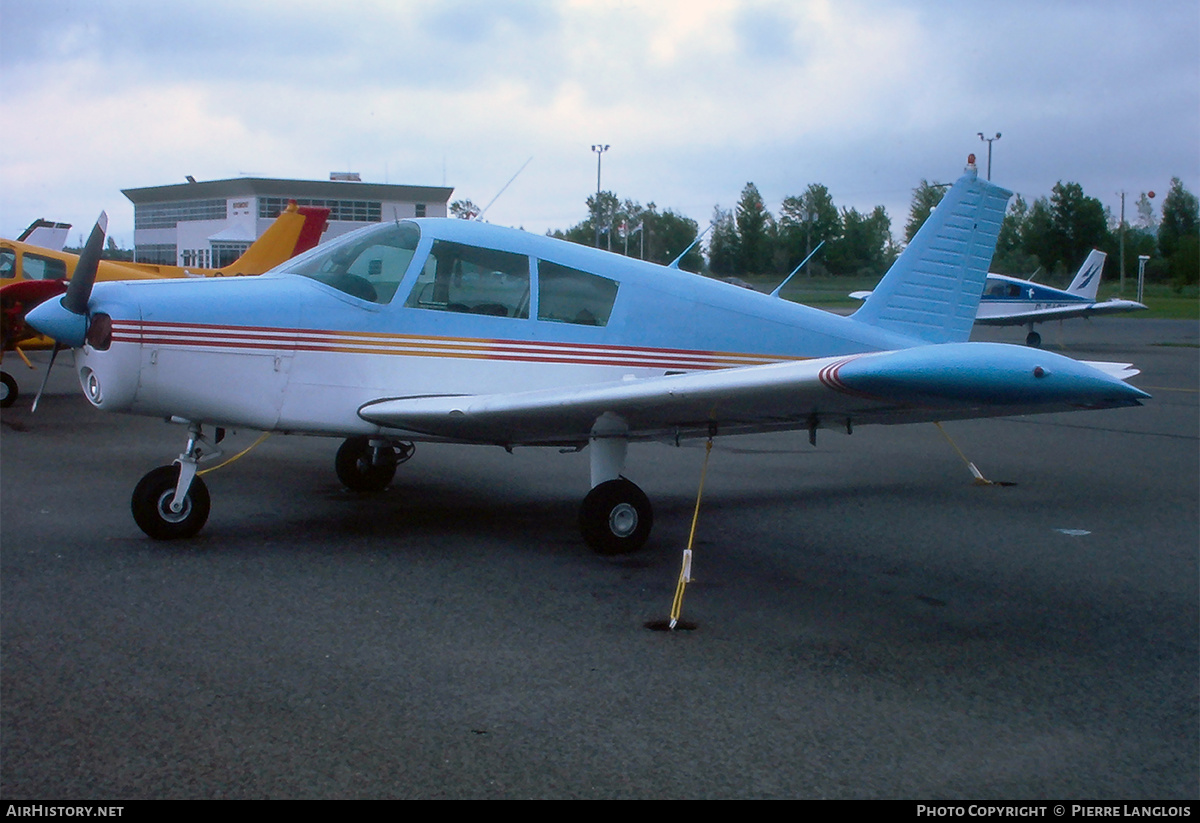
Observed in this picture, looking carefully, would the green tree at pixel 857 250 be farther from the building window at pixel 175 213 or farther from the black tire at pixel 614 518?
the building window at pixel 175 213

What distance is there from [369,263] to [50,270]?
11.0 metres

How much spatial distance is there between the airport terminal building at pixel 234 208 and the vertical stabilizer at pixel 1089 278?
852 inches

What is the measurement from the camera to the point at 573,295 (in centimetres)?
640

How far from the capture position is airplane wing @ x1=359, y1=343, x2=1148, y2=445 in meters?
3.73

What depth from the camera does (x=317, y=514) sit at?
271 inches

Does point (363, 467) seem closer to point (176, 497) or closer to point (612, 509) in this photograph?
point (176, 497)

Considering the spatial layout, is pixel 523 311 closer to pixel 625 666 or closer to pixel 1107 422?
pixel 625 666

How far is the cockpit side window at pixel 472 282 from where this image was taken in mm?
6094

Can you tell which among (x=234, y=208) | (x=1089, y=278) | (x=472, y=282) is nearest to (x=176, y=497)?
(x=472, y=282)

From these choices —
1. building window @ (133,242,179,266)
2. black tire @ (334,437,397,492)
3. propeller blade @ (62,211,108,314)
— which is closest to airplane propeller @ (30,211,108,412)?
propeller blade @ (62,211,108,314)

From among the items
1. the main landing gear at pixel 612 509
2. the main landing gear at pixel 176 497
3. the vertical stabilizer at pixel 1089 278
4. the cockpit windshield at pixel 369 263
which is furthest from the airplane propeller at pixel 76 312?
the vertical stabilizer at pixel 1089 278

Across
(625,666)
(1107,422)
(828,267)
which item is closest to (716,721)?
(625,666)

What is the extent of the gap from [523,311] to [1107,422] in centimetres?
998

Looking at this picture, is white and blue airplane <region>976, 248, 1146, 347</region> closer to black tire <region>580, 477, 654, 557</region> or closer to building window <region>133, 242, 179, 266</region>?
black tire <region>580, 477, 654, 557</region>
